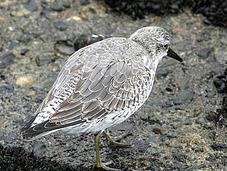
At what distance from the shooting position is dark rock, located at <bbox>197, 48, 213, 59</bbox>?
768 cm

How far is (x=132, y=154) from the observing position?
252 inches

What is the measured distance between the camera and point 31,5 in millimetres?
8367

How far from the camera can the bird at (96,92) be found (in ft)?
18.6

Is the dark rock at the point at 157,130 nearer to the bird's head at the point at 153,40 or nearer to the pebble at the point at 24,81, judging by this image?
the bird's head at the point at 153,40

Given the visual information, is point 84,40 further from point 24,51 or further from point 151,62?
point 151,62

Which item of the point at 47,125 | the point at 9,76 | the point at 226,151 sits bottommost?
the point at 9,76

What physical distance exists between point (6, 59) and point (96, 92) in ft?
6.86

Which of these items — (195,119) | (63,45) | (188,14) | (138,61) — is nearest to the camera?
(138,61)

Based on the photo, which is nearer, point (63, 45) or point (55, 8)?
point (63, 45)

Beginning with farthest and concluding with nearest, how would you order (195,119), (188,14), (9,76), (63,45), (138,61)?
1. (188,14)
2. (63,45)
3. (9,76)
4. (195,119)
5. (138,61)

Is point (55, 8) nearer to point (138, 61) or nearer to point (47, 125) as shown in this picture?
point (138, 61)

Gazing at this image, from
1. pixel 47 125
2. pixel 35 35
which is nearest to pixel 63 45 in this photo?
pixel 35 35

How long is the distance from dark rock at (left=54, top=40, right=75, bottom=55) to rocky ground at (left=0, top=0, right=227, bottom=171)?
0.04 feet

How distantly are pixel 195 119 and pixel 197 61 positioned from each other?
1.09 m
